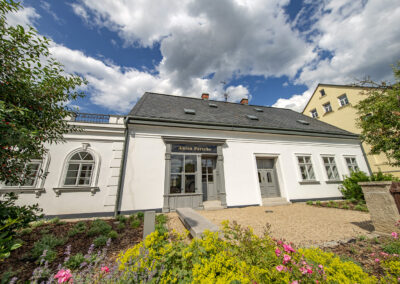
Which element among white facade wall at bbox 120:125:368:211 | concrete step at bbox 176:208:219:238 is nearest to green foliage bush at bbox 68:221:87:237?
white facade wall at bbox 120:125:368:211

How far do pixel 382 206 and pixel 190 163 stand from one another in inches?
273

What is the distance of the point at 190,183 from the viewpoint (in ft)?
26.3

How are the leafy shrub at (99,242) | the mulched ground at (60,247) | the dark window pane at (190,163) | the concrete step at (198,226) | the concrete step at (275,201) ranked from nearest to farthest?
the mulched ground at (60,247) < the concrete step at (198,226) < the leafy shrub at (99,242) < the dark window pane at (190,163) < the concrete step at (275,201)

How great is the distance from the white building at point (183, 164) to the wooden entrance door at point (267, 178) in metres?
0.06

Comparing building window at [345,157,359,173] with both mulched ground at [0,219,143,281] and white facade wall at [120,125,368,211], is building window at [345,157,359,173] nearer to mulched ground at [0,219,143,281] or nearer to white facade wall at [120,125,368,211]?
white facade wall at [120,125,368,211]

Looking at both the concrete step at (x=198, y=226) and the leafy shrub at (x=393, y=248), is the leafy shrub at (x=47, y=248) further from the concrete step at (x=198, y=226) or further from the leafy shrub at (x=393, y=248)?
the leafy shrub at (x=393, y=248)

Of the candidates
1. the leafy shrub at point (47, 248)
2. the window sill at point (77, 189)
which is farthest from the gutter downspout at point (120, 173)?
the leafy shrub at point (47, 248)

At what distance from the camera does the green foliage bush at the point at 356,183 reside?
28.4 ft

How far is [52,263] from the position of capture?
290 cm

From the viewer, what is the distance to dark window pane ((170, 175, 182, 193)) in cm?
765

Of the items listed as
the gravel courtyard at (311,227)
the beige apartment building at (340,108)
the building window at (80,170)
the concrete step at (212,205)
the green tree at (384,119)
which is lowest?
the gravel courtyard at (311,227)

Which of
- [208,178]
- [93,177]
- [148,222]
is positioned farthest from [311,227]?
[93,177]

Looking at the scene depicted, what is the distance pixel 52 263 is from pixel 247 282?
3923mm

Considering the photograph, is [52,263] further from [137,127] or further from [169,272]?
[137,127]
